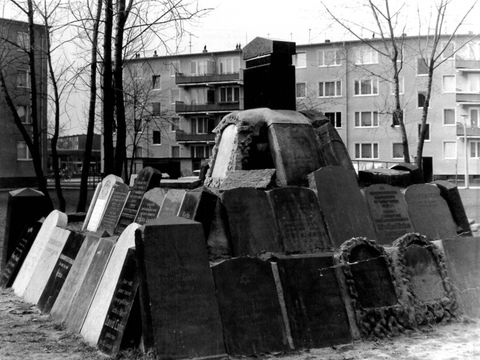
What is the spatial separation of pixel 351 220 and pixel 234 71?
54837 mm

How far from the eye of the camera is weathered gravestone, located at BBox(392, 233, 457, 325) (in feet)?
23.0

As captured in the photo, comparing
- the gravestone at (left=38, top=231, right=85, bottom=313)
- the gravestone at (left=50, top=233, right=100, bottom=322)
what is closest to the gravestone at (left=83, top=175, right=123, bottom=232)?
the gravestone at (left=38, top=231, right=85, bottom=313)

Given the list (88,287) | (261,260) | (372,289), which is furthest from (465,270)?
(88,287)

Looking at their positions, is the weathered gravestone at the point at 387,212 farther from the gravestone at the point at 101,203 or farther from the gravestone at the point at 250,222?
the gravestone at the point at 101,203

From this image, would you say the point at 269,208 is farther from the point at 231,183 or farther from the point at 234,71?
the point at 234,71

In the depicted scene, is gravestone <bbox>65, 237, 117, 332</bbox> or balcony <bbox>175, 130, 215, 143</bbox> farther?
balcony <bbox>175, 130, 215, 143</bbox>

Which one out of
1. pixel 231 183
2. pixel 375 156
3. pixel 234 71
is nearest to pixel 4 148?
pixel 234 71

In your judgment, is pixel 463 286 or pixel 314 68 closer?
pixel 463 286

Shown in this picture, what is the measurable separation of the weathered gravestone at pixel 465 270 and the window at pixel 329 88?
48.8 meters

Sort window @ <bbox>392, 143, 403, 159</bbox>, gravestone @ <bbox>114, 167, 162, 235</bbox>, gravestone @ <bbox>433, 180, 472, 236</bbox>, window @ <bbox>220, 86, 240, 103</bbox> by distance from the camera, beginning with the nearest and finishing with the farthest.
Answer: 1. gravestone @ <bbox>433, 180, 472, 236</bbox>
2. gravestone @ <bbox>114, 167, 162, 235</bbox>
3. window @ <bbox>392, 143, 403, 159</bbox>
4. window @ <bbox>220, 86, 240, 103</bbox>

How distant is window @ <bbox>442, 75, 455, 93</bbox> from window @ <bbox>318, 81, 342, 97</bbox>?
9048mm

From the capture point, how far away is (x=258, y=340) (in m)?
5.99

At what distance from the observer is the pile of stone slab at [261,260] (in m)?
5.90

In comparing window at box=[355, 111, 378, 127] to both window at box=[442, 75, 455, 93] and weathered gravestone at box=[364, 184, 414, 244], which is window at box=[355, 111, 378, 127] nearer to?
window at box=[442, 75, 455, 93]
